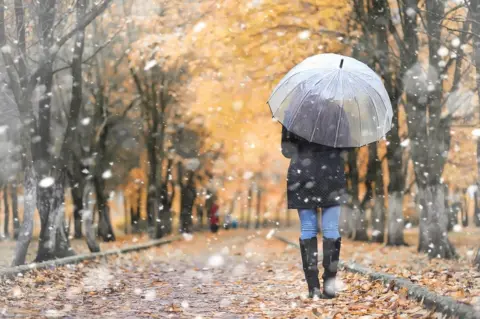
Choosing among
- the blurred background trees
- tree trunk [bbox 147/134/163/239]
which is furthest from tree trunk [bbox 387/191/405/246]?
tree trunk [bbox 147/134/163/239]

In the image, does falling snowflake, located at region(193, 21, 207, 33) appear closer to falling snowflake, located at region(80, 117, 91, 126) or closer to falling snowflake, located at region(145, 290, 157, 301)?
falling snowflake, located at region(145, 290, 157, 301)

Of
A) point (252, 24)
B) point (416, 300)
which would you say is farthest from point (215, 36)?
point (416, 300)

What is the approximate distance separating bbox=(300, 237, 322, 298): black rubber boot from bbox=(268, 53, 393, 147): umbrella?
103cm

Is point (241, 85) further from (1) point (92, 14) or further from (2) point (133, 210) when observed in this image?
(2) point (133, 210)

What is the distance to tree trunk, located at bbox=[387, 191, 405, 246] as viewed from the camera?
23562 millimetres

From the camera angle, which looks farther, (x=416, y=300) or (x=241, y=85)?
(x=241, y=85)

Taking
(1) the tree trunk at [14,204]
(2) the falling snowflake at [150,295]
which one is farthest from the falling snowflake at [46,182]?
(1) the tree trunk at [14,204]

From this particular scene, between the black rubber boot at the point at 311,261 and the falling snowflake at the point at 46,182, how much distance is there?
28.6ft

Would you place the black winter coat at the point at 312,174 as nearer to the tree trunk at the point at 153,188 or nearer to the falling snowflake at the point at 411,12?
the falling snowflake at the point at 411,12

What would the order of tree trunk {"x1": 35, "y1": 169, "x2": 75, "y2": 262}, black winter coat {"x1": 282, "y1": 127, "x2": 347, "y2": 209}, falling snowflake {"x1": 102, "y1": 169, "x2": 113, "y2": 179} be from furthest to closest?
1. falling snowflake {"x1": 102, "y1": 169, "x2": 113, "y2": 179}
2. tree trunk {"x1": 35, "y1": 169, "x2": 75, "y2": 262}
3. black winter coat {"x1": 282, "y1": 127, "x2": 347, "y2": 209}

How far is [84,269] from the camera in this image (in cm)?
1323

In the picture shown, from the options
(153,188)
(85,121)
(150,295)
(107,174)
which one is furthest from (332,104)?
(107,174)

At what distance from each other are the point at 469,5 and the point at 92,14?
23.5 ft

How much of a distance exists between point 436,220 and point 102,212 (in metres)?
19.0
